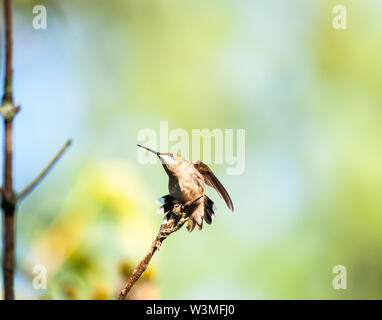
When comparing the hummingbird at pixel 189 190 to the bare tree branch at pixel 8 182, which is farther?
the hummingbird at pixel 189 190

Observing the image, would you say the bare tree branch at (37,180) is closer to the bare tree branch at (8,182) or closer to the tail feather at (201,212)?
the bare tree branch at (8,182)

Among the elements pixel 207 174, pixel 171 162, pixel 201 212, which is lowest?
pixel 201 212

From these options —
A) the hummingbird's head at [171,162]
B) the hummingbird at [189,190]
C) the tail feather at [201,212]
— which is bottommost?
the tail feather at [201,212]

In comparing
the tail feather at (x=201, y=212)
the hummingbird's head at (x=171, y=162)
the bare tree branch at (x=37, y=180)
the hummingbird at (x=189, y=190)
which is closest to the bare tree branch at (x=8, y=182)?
the bare tree branch at (x=37, y=180)

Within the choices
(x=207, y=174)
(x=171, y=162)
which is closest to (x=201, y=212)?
(x=171, y=162)

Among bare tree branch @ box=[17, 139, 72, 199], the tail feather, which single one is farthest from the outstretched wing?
bare tree branch @ box=[17, 139, 72, 199]

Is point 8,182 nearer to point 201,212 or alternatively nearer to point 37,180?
point 37,180

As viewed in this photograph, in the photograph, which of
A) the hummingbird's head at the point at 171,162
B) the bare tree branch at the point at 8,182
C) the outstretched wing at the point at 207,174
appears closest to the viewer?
the bare tree branch at the point at 8,182
